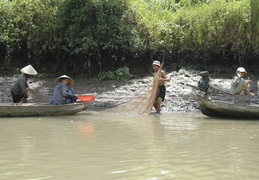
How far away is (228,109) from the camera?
352 inches

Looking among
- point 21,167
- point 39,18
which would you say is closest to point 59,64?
point 39,18

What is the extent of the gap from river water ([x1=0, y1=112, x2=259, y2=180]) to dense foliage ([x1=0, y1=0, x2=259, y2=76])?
7.78 metres

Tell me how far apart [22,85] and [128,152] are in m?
5.93

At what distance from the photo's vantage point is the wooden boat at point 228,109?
8.79 metres

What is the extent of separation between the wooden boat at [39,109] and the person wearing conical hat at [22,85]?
2.24ft

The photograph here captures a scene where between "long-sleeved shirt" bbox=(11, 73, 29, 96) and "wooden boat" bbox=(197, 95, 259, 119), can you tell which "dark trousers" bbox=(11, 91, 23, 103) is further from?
"wooden boat" bbox=(197, 95, 259, 119)

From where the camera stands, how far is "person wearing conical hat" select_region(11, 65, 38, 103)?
31.9ft

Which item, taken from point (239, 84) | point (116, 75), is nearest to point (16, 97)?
point (116, 75)

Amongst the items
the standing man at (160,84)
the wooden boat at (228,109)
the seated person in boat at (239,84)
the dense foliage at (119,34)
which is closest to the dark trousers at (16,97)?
the standing man at (160,84)

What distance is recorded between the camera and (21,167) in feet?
12.7

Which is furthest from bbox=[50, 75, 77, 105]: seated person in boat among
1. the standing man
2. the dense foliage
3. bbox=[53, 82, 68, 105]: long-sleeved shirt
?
the dense foliage

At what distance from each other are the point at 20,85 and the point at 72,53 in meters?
5.99

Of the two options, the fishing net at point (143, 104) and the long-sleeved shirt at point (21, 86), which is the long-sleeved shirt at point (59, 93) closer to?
the long-sleeved shirt at point (21, 86)

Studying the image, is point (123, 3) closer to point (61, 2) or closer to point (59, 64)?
point (61, 2)
